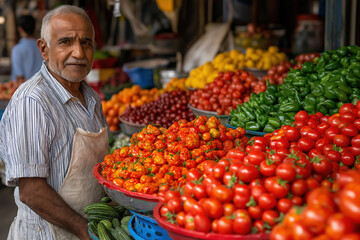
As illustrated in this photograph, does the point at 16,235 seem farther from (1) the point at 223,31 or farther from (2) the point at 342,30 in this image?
(1) the point at 223,31

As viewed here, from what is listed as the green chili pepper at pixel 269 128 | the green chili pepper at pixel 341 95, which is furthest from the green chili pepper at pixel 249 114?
the green chili pepper at pixel 341 95

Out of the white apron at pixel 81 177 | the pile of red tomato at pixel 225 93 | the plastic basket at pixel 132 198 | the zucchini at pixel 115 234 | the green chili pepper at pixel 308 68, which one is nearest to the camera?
the plastic basket at pixel 132 198

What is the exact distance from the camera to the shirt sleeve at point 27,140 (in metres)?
2.37

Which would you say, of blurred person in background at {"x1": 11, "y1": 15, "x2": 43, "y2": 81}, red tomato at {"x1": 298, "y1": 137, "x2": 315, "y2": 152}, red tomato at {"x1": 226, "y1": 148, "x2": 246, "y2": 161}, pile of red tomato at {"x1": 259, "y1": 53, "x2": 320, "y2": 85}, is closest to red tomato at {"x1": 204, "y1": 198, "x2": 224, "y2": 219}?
red tomato at {"x1": 226, "y1": 148, "x2": 246, "y2": 161}

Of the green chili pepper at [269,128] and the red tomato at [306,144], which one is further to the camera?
the green chili pepper at [269,128]

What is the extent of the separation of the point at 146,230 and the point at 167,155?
1.53ft

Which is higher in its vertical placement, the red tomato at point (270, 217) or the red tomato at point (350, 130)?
the red tomato at point (350, 130)

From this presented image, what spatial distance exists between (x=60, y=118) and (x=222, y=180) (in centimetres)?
134

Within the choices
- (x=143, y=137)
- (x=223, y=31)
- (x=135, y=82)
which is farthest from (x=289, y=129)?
(x=135, y=82)

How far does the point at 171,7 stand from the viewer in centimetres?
781

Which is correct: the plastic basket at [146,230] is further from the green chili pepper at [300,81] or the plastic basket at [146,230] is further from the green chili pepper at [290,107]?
the green chili pepper at [300,81]

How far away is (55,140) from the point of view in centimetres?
256

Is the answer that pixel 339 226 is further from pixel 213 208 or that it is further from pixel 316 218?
pixel 213 208

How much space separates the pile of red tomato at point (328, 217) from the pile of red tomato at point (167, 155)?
2.76ft
